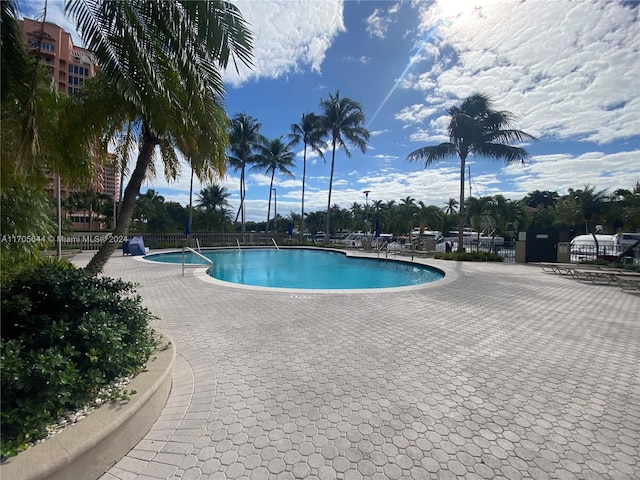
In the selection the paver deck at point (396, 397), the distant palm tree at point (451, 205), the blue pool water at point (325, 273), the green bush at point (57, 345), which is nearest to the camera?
the green bush at point (57, 345)

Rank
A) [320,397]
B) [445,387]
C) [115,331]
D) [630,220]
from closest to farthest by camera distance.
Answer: [115,331]
[320,397]
[445,387]
[630,220]

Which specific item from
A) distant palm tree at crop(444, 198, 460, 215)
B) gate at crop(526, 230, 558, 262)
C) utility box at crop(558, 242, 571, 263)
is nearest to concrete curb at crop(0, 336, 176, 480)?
gate at crop(526, 230, 558, 262)

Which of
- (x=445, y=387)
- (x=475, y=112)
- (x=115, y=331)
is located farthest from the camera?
(x=475, y=112)

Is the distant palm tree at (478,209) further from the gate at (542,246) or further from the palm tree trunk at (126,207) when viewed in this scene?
the palm tree trunk at (126,207)

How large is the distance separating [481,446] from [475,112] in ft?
65.8

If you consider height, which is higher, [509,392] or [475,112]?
[475,112]

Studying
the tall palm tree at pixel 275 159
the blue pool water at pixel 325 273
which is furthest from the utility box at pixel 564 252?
the tall palm tree at pixel 275 159

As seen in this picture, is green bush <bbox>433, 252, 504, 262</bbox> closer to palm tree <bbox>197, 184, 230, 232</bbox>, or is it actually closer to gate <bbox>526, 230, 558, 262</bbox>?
gate <bbox>526, 230, 558, 262</bbox>

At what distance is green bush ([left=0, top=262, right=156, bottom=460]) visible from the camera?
6.78 ft

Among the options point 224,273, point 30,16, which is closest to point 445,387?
point 30,16

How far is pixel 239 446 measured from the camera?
2334 mm

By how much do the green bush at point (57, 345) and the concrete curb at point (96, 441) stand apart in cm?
16

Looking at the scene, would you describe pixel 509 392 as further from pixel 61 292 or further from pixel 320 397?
pixel 61 292

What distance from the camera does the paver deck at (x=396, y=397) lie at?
2195 millimetres
